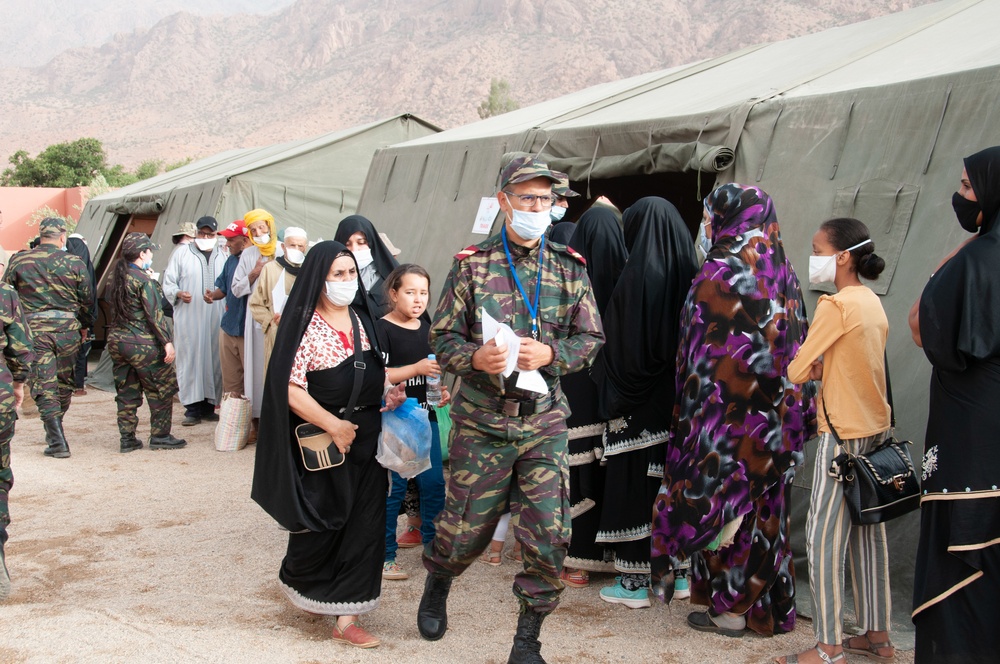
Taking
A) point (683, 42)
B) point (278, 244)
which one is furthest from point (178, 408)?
point (683, 42)

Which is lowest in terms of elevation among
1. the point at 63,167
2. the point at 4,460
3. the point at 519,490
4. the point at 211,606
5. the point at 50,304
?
the point at 211,606

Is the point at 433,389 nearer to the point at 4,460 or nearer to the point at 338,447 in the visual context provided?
the point at 338,447

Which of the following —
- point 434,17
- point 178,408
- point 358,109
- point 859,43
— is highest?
point 434,17

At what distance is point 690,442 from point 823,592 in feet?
2.46

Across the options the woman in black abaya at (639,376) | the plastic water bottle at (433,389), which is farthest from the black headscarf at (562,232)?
the plastic water bottle at (433,389)

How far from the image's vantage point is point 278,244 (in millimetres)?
7332

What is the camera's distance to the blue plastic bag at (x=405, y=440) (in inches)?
147

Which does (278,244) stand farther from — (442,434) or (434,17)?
(434,17)

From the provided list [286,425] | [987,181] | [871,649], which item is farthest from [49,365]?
[987,181]

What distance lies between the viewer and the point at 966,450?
2.74 m

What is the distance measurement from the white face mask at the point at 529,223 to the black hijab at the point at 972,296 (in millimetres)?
1355

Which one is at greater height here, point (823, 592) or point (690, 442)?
point (690, 442)

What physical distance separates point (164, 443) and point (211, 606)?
157 inches

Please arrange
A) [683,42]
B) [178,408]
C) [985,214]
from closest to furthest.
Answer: [985,214], [178,408], [683,42]
